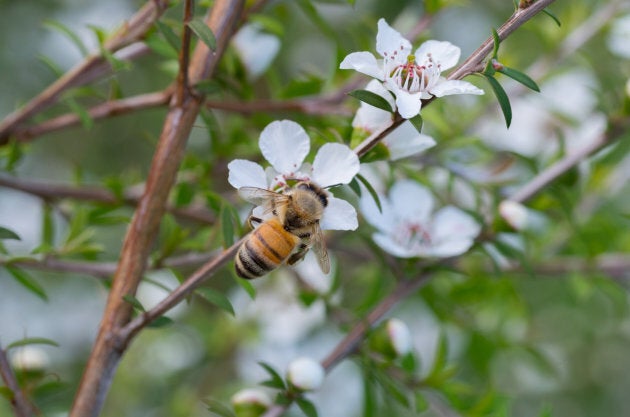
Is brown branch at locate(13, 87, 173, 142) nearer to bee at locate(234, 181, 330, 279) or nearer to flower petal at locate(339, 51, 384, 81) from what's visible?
bee at locate(234, 181, 330, 279)

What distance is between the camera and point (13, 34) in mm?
2684

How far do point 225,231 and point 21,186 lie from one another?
499 millimetres

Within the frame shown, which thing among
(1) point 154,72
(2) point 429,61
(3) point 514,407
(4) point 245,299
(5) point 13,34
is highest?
(2) point 429,61

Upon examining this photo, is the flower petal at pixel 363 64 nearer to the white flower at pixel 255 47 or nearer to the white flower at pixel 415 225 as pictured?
the white flower at pixel 415 225

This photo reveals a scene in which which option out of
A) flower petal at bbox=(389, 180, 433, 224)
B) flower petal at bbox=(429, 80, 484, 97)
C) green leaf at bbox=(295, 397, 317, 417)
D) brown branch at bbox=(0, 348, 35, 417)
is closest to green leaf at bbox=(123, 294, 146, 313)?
brown branch at bbox=(0, 348, 35, 417)

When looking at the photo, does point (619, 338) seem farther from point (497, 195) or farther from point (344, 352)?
point (344, 352)

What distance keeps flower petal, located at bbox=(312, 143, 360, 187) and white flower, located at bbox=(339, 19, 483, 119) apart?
7 cm

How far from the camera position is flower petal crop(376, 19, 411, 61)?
79cm

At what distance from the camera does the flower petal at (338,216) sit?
0.79 m

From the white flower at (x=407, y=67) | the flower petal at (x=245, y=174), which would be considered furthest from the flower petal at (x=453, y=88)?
the flower petal at (x=245, y=174)

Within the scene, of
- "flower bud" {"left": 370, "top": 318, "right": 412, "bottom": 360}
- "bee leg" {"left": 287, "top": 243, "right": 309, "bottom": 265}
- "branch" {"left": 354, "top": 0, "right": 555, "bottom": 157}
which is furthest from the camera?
"flower bud" {"left": 370, "top": 318, "right": 412, "bottom": 360}

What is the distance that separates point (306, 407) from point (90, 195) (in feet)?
1.76

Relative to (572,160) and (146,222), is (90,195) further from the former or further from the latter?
(572,160)

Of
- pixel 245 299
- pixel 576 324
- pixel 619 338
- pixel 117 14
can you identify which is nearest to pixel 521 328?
pixel 576 324
